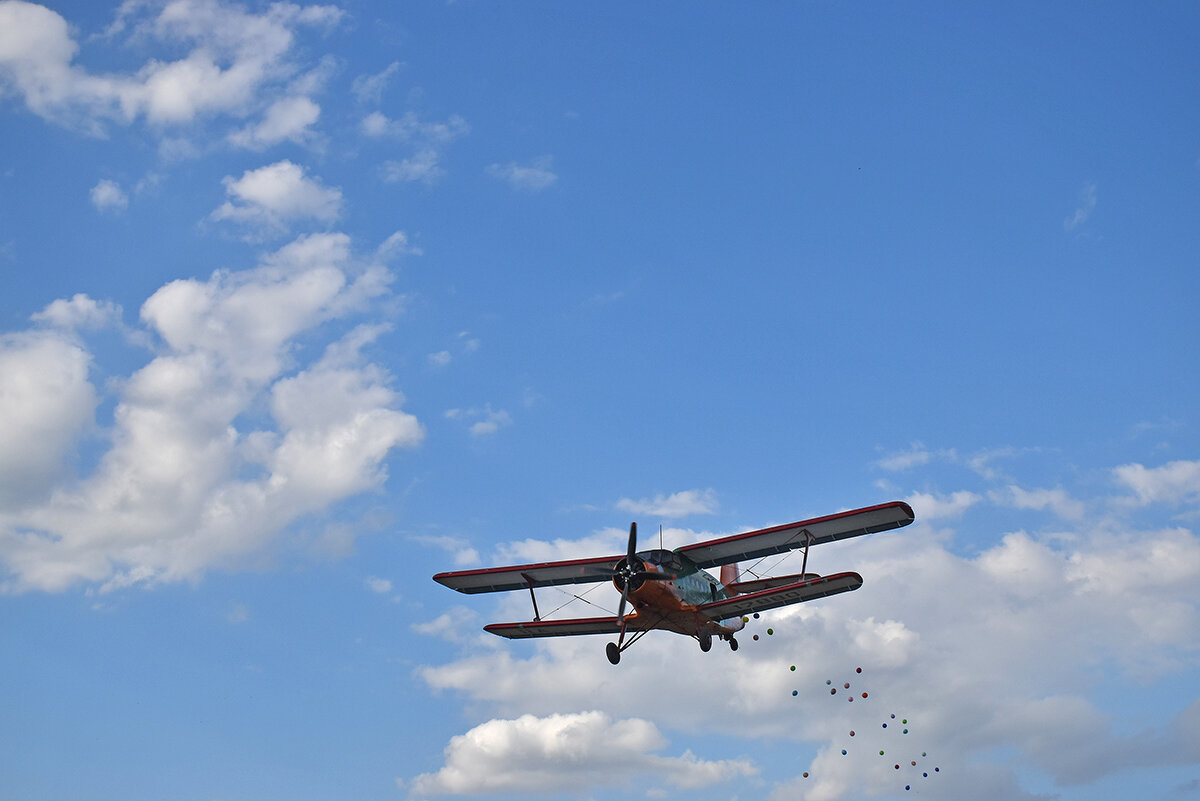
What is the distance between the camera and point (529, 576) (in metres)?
42.3

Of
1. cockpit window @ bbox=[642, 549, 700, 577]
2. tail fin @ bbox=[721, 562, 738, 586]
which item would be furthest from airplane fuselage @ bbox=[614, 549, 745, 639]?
tail fin @ bbox=[721, 562, 738, 586]

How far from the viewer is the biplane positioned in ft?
122

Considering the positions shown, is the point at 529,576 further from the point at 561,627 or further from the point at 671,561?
the point at 671,561

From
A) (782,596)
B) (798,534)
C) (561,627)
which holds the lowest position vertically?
(782,596)

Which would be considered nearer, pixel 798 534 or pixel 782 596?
pixel 782 596

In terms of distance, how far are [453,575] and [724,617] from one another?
11.2 meters

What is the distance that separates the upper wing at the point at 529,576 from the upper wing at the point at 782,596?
4321mm

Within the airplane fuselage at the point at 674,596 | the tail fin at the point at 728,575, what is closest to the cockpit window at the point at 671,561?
the airplane fuselage at the point at 674,596

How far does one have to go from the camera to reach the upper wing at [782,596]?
120 ft

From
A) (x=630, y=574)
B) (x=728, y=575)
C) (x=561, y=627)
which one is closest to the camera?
(x=630, y=574)

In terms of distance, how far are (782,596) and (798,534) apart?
95.0 inches

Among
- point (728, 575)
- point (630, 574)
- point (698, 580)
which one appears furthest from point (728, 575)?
point (630, 574)

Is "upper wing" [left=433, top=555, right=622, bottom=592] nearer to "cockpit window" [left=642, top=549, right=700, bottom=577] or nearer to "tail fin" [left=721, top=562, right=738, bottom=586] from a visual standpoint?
"cockpit window" [left=642, top=549, right=700, bottom=577]

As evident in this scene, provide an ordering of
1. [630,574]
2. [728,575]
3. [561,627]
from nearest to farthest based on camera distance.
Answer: [630,574] → [561,627] → [728,575]
